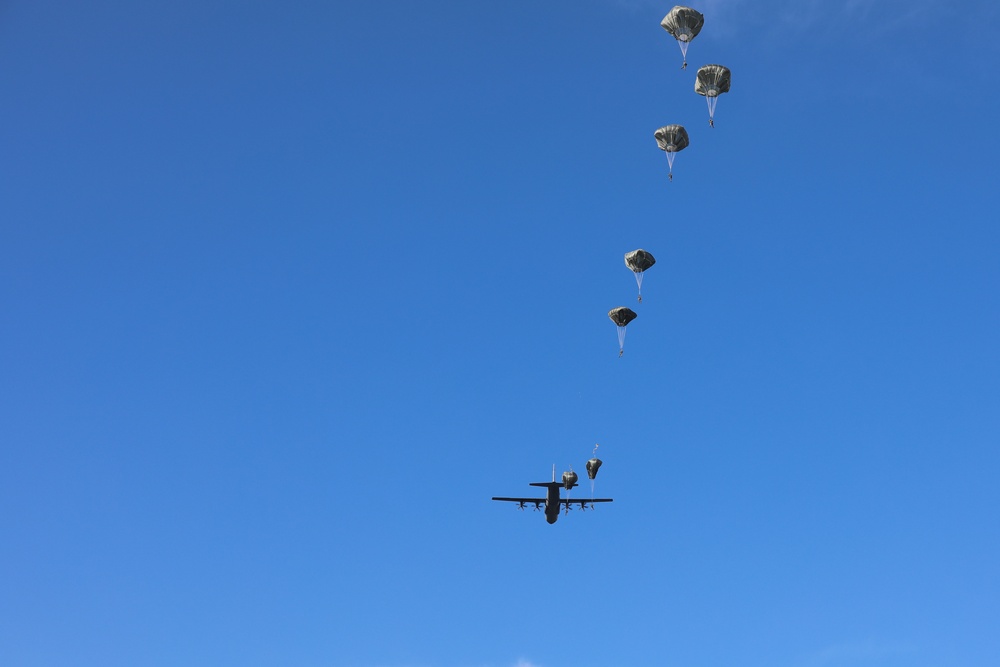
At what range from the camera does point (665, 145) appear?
9494cm

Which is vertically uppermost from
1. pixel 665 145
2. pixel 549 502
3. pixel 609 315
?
pixel 665 145

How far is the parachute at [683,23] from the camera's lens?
89.0 metres

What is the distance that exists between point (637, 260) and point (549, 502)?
30.9 meters

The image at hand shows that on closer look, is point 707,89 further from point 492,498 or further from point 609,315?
point 492,498

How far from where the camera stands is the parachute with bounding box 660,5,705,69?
89.0m

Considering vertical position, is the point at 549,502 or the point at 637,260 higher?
the point at 637,260

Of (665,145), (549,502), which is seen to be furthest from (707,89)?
(549,502)

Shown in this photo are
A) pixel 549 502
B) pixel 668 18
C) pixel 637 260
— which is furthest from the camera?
pixel 549 502

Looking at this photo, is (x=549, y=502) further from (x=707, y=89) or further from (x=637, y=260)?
(x=707, y=89)

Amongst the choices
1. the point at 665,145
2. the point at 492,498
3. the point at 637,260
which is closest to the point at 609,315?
the point at 637,260

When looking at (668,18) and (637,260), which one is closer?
(668,18)

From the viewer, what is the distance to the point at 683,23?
293ft

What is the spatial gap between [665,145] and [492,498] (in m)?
49.3

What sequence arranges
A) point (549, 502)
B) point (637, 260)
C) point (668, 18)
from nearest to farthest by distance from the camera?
point (668, 18) → point (637, 260) → point (549, 502)
